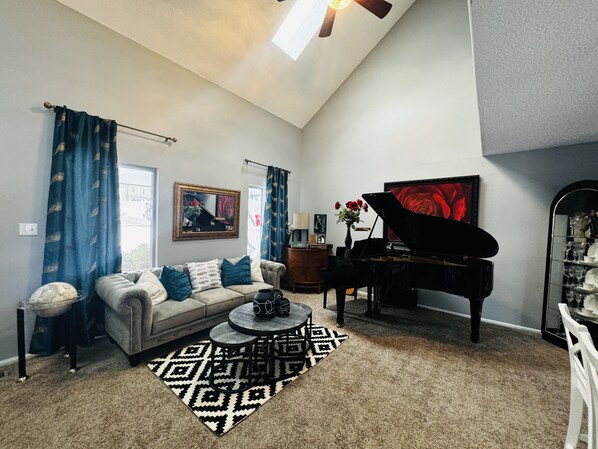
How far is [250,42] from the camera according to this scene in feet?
11.7

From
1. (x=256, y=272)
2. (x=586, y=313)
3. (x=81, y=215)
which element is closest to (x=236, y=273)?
(x=256, y=272)

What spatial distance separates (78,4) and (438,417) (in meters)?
4.98

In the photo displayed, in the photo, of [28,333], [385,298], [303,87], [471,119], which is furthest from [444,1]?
[28,333]

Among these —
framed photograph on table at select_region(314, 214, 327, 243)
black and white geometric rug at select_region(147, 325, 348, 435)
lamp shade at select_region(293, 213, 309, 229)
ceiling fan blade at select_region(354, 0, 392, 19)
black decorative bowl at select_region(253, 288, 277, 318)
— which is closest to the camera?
black and white geometric rug at select_region(147, 325, 348, 435)

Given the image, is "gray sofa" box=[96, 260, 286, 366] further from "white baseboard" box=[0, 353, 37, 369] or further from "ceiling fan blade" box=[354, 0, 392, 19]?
"ceiling fan blade" box=[354, 0, 392, 19]

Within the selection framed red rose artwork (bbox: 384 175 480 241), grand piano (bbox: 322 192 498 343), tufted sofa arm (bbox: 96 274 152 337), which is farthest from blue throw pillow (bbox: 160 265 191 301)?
framed red rose artwork (bbox: 384 175 480 241)

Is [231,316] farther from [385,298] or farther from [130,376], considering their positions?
[385,298]

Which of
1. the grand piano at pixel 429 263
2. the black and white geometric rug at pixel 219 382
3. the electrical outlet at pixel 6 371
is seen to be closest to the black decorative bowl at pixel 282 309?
the black and white geometric rug at pixel 219 382

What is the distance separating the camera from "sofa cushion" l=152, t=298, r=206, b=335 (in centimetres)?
239

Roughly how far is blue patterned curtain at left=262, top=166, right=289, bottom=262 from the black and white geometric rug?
7.45 feet

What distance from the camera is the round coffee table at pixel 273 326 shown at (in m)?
2.06

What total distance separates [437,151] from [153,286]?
445cm

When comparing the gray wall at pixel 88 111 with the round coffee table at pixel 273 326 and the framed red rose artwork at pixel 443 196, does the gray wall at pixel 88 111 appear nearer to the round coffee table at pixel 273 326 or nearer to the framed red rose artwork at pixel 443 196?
the round coffee table at pixel 273 326

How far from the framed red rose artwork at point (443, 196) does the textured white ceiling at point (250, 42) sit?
2.48 meters
